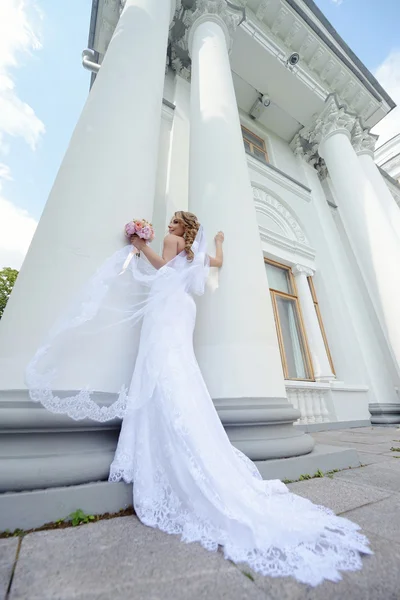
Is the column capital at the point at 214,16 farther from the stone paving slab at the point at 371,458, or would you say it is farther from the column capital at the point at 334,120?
the stone paving slab at the point at 371,458

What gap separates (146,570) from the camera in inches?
31.5

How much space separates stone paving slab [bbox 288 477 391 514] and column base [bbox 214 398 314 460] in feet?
0.69

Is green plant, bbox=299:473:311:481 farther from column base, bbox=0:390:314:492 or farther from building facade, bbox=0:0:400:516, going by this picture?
column base, bbox=0:390:314:492

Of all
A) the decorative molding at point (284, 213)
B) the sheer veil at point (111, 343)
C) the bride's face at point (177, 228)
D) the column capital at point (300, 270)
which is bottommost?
the sheer veil at point (111, 343)

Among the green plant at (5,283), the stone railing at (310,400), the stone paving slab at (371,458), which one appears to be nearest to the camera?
the stone paving slab at (371,458)

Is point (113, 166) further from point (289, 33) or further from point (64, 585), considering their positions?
point (289, 33)

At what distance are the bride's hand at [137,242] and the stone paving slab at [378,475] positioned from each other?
2.07 meters

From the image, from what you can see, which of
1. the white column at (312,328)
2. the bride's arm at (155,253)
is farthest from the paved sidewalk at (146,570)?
the white column at (312,328)

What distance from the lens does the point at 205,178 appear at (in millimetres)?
2764

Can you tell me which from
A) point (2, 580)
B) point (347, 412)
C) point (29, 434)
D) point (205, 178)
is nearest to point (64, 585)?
point (2, 580)

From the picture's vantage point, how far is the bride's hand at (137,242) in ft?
6.07

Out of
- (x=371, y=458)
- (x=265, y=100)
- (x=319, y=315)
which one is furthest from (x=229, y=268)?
(x=265, y=100)

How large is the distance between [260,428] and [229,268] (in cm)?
126

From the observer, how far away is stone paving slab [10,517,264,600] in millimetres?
707
